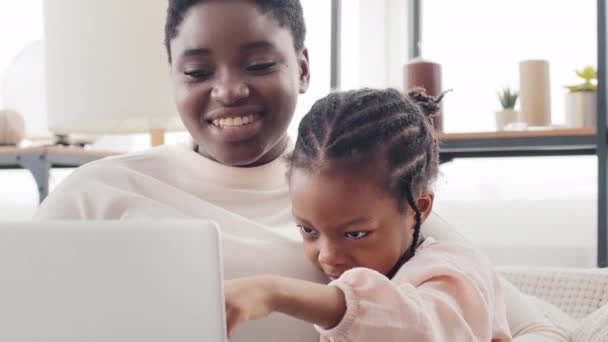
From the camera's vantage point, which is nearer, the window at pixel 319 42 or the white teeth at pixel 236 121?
the white teeth at pixel 236 121

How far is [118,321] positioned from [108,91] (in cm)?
148

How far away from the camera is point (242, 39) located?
1.01 m

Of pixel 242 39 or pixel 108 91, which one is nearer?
pixel 242 39

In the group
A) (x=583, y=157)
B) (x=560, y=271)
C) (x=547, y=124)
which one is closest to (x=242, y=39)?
(x=560, y=271)

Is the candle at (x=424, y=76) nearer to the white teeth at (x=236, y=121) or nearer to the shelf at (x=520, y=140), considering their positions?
the shelf at (x=520, y=140)

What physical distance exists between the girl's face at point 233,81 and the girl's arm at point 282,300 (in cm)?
40

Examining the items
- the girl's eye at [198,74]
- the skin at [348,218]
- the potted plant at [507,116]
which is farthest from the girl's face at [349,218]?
the potted plant at [507,116]

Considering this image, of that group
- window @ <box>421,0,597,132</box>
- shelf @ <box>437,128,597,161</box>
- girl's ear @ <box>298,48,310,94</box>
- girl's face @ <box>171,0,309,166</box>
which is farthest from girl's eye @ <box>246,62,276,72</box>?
window @ <box>421,0,597,132</box>

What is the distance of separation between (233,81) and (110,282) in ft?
1.90

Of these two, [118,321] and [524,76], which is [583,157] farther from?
[118,321]

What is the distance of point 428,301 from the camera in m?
0.76

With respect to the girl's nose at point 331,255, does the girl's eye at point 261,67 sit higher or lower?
higher

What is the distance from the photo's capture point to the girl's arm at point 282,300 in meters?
0.51

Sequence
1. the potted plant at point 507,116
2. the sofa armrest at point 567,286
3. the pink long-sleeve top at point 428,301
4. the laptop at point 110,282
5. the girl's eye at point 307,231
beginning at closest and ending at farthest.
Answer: the laptop at point 110,282
the pink long-sleeve top at point 428,301
the girl's eye at point 307,231
the sofa armrest at point 567,286
the potted plant at point 507,116
